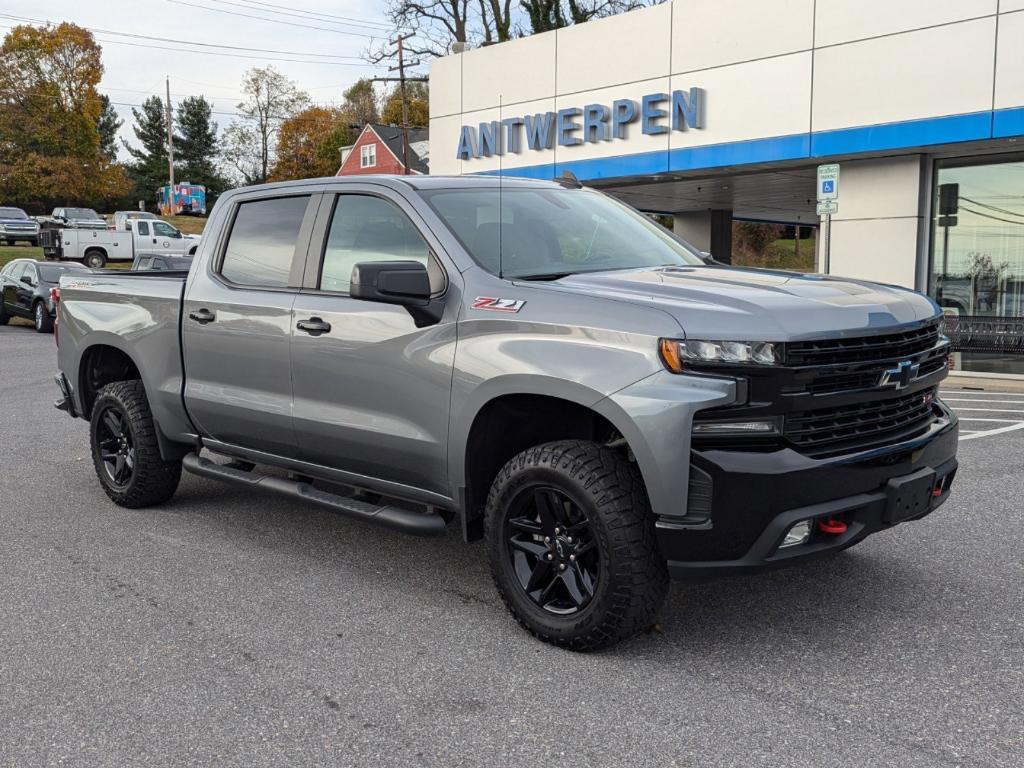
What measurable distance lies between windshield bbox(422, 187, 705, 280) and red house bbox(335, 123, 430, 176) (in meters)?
Answer: 55.4

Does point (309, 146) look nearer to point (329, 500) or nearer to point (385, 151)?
point (385, 151)

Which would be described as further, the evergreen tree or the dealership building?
the evergreen tree

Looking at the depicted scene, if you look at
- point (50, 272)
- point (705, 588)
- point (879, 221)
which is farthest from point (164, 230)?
point (705, 588)

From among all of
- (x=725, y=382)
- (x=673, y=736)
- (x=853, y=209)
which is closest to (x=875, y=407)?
(x=725, y=382)

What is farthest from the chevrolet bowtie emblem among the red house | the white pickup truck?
the red house

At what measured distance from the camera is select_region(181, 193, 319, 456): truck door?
5109mm

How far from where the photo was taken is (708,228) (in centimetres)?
2870

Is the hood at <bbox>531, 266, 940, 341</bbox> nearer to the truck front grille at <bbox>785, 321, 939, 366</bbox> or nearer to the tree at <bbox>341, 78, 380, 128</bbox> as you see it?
the truck front grille at <bbox>785, 321, 939, 366</bbox>

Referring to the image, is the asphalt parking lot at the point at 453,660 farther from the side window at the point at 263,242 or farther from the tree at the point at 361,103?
the tree at the point at 361,103

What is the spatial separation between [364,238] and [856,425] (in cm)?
250

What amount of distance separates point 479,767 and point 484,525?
4.31 ft

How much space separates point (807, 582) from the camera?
474 centimetres

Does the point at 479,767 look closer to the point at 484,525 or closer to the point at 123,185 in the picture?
the point at 484,525

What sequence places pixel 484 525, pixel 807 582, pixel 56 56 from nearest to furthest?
1. pixel 484 525
2. pixel 807 582
3. pixel 56 56
